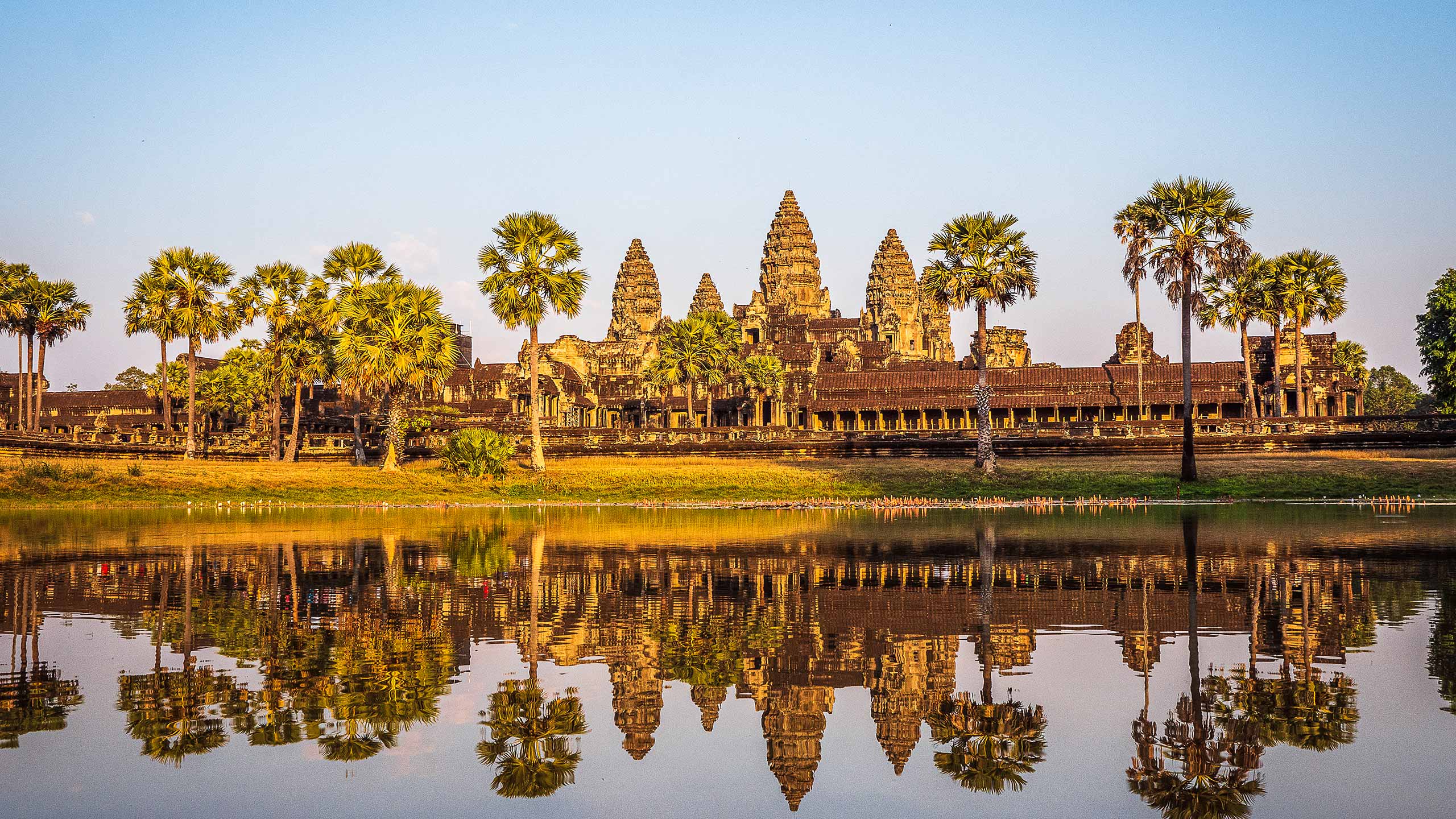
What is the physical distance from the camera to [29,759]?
10.3m

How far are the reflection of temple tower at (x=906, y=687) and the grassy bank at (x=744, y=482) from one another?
35762 mm

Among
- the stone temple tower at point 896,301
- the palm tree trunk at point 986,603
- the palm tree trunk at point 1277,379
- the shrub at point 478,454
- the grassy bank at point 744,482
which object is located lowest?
the palm tree trunk at point 986,603

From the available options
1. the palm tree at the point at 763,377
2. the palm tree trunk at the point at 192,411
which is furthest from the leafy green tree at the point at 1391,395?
the palm tree trunk at the point at 192,411

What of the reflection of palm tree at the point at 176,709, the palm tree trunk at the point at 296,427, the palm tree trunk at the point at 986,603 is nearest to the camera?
the reflection of palm tree at the point at 176,709

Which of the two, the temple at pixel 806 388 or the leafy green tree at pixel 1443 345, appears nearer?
the leafy green tree at pixel 1443 345

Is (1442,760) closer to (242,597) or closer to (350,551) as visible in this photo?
(242,597)

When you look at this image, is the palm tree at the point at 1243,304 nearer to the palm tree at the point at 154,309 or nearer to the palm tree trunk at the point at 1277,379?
the palm tree trunk at the point at 1277,379

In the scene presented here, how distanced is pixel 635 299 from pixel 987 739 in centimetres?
15357

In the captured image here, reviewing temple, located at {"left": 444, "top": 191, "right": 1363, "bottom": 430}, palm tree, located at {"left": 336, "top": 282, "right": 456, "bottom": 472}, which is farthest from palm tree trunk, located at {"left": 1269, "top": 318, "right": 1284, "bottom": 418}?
palm tree, located at {"left": 336, "top": 282, "right": 456, "bottom": 472}

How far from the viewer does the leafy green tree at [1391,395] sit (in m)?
148

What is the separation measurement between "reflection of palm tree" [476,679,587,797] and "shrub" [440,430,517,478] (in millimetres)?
44711

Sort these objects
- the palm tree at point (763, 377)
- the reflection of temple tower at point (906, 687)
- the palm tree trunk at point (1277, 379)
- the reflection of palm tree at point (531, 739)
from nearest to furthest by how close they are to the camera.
Answer: 1. the reflection of palm tree at point (531, 739)
2. the reflection of temple tower at point (906, 687)
3. the palm tree trunk at point (1277, 379)
4. the palm tree at point (763, 377)

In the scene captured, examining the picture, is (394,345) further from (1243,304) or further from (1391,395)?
(1391,395)

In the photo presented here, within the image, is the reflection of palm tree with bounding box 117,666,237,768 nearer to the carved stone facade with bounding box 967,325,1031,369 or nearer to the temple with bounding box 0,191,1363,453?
the temple with bounding box 0,191,1363,453
